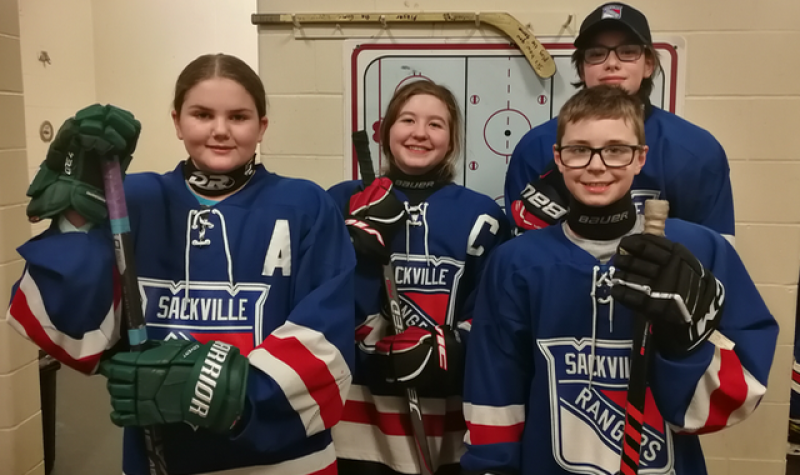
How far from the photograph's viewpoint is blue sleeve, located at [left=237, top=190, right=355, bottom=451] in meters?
1.12

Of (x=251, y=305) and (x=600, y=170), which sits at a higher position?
(x=600, y=170)

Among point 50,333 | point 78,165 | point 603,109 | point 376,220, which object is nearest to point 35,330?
point 50,333

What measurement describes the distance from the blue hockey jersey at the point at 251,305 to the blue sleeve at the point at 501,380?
285 mm

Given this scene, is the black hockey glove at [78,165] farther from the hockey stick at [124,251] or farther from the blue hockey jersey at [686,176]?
the blue hockey jersey at [686,176]

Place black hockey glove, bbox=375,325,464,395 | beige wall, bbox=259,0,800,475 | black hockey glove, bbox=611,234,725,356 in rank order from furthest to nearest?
beige wall, bbox=259,0,800,475 < black hockey glove, bbox=375,325,464,395 < black hockey glove, bbox=611,234,725,356

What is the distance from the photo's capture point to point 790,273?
83.0 inches

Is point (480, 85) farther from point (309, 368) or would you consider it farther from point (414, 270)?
point (309, 368)

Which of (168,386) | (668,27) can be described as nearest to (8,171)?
(168,386)

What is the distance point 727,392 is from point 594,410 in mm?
241

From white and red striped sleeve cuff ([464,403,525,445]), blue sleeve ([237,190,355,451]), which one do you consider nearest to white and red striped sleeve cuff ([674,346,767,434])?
white and red striped sleeve cuff ([464,403,525,445])

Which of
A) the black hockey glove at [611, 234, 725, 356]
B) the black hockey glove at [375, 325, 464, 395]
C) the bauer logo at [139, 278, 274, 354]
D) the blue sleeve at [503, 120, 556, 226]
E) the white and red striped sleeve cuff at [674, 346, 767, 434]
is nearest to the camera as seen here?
the black hockey glove at [611, 234, 725, 356]

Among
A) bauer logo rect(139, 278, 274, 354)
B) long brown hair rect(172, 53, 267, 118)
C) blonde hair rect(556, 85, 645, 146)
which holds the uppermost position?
long brown hair rect(172, 53, 267, 118)

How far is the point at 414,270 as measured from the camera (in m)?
1.59

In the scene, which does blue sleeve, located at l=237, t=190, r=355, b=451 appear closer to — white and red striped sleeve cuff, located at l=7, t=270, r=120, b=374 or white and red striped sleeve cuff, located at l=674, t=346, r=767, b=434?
white and red striped sleeve cuff, located at l=7, t=270, r=120, b=374
